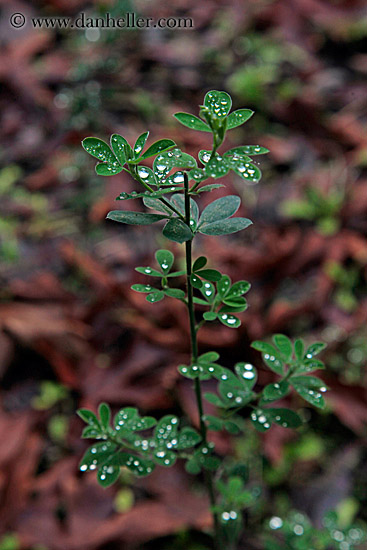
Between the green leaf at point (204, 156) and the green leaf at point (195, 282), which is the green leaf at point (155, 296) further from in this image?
the green leaf at point (204, 156)

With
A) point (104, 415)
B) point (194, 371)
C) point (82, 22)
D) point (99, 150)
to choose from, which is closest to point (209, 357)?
point (194, 371)

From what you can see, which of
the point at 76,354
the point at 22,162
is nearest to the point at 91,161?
the point at 22,162

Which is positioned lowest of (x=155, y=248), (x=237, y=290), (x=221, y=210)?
(x=155, y=248)

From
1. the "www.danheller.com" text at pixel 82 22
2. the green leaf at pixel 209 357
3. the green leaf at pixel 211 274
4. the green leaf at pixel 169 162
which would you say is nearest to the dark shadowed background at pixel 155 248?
the "www.danheller.com" text at pixel 82 22

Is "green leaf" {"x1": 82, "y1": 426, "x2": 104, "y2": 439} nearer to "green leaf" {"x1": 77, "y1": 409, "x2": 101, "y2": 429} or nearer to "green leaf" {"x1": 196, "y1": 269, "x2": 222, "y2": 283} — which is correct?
"green leaf" {"x1": 77, "y1": 409, "x2": 101, "y2": 429}

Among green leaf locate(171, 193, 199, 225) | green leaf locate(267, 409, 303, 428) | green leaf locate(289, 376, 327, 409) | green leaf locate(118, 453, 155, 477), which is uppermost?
green leaf locate(171, 193, 199, 225)

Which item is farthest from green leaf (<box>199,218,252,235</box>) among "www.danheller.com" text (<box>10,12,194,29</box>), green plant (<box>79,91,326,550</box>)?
"www.danheller.com" text (<box>10,12,194,29</box>)

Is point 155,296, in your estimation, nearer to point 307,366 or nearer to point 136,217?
point 136,217
